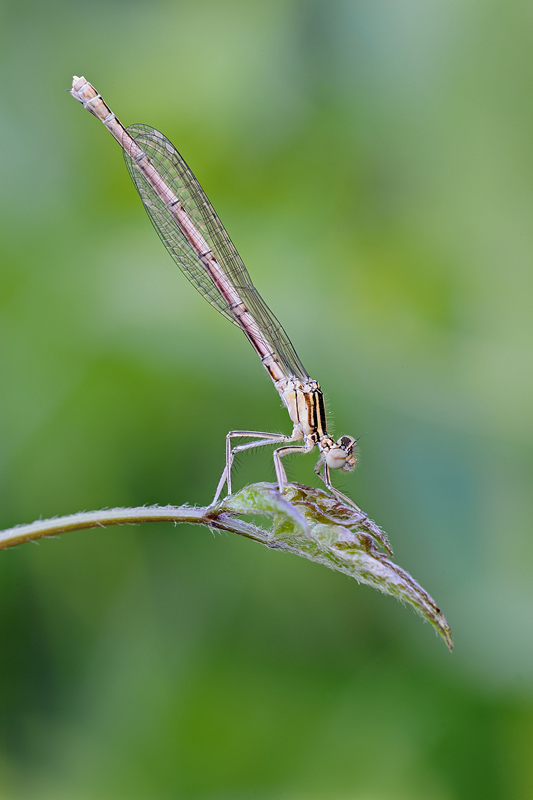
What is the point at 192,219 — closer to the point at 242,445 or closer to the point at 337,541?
the point at 242,445

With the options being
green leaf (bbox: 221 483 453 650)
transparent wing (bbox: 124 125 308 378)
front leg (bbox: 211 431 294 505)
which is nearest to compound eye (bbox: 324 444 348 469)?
front leg (bbox: 211 431 294 505)

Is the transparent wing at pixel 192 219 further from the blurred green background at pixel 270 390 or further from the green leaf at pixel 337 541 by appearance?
the green leaf at pixel 337 541

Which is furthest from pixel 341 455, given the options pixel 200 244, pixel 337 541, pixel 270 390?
pixel 200 244

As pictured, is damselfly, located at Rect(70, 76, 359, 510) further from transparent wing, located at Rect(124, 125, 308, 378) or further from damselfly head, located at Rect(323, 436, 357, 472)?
damselfly head, located at Rect(323, 436, 357, 472)

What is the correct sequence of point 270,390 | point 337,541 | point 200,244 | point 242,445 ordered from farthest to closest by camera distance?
point 270,390 < point 200,244 < point 242,445 < point 337,541

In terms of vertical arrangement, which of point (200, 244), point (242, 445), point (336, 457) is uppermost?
point (200, 244)

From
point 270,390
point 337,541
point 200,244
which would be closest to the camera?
point 337,541

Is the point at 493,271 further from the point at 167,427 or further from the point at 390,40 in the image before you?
the point at 167,427

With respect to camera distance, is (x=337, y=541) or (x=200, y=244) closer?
(x=337, y=541)
